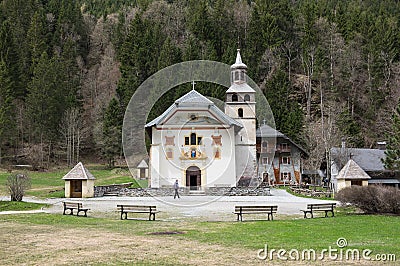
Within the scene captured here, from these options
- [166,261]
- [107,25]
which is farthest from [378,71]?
[166,261]

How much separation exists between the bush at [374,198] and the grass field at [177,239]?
3.05ft

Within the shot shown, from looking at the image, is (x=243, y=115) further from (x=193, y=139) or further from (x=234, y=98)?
(x=193, y=139)

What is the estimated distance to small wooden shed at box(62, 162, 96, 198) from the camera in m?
32.9

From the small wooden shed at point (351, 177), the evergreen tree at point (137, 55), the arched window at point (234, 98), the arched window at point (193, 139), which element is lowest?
the small wooden shed at point (351, 177)

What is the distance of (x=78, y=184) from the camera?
33438 mm

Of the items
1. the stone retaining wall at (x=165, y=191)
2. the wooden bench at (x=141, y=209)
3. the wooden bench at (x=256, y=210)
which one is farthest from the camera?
the stone retaining wall at (x=165, y=191)

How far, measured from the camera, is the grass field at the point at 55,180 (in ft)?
110

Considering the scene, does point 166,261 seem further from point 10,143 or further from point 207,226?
point 10,143

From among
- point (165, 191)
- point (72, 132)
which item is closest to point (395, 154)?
point (165, 191)

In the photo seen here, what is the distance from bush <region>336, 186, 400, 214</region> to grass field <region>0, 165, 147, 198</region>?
20.3m

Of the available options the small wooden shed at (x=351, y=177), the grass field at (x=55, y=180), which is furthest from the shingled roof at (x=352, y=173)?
the grass field at (x=55, y=180)

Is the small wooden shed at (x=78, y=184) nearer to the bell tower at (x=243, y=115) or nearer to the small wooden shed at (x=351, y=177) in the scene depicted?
the small wooden shed at (x=351, y=177)

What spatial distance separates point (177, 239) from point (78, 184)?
21.6 m

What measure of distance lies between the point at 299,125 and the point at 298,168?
16.3 feet
